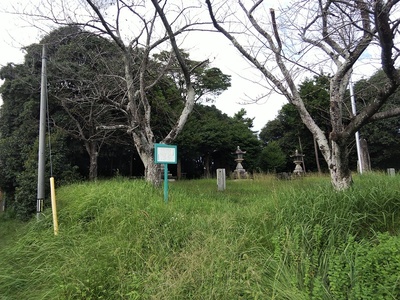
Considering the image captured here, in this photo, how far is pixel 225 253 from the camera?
3.30 meters

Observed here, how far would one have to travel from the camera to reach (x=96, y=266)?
11.4 ft

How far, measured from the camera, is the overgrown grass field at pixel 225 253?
254 centimetres

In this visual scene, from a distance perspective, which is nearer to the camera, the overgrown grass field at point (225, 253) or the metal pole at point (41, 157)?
the overgrown grass field at point (225, 253)

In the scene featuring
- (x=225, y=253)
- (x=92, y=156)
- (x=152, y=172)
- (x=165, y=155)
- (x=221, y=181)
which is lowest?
(x=225, y=253)

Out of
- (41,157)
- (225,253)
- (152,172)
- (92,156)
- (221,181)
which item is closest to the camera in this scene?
(225,253)

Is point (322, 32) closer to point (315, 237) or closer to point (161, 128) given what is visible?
point (315, 237)

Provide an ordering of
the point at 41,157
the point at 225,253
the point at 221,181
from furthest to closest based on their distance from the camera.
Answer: the point at 221,181 < the point at 41,157 < the point at 225,253

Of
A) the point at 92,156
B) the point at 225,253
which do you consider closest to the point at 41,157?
the point at 225,253

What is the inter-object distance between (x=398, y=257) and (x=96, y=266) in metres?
3.02

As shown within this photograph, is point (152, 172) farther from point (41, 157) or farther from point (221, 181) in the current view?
point (221, 181)

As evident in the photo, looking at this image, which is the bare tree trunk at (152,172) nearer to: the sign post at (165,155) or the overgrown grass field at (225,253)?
the sign post at (165,155)

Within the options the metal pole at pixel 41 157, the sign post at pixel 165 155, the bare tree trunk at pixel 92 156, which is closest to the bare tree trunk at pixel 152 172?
the sign post at pixel 165 155

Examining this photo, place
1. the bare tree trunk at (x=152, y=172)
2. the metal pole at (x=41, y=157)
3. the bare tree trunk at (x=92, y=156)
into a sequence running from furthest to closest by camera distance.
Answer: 1. the bare tree trunk at (x=92, y=156)
2. the bare tree trunk at (x=152, y=172)
3. the metal pole at (x=41, y=157)

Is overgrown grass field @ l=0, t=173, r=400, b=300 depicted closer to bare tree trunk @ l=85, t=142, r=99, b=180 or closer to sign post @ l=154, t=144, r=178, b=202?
sign post @ l=154, t=144, r=178, b=202
